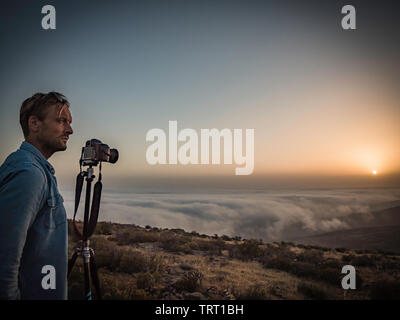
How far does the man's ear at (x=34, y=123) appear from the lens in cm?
178

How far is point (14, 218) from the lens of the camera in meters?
1.34

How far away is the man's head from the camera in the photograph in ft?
5.87

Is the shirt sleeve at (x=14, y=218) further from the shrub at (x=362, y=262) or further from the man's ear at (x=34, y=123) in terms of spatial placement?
the shrub at (x=362, y=262)

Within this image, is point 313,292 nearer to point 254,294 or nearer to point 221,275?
point 254,294

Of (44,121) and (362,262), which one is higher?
(44,121)

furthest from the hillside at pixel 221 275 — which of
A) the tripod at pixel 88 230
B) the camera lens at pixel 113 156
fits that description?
the camera lens at pixel 113 156

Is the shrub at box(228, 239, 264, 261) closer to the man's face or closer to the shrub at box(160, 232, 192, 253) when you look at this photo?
the shrub at box(160, 232, 192, 253)

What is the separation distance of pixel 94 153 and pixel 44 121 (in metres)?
0.78

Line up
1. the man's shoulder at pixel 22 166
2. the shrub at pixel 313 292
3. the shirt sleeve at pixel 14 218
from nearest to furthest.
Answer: the shirt sleeve at pixel 14 218, the man's shoulder at pixel 22 166, the shrub at pixel 313 292

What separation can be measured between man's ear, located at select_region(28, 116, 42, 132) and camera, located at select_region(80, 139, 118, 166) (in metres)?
0.77

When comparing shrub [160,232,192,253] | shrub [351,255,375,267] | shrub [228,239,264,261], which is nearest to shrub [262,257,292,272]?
shrub [228,239,264,261]

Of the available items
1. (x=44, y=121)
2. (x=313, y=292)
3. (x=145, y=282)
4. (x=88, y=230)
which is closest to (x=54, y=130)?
(x=44, y=121)
